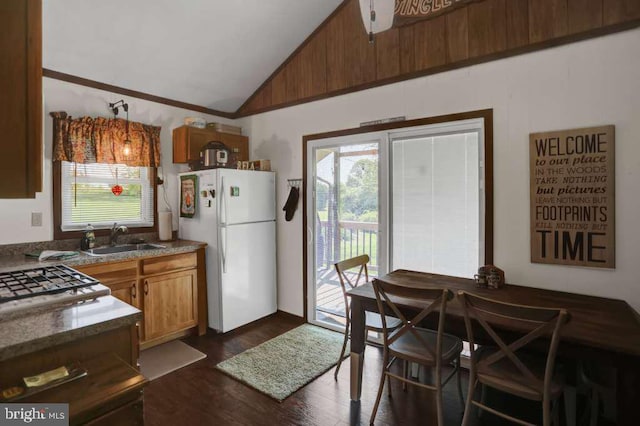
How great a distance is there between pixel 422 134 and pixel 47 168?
3189 mm

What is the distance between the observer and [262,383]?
8.27ft

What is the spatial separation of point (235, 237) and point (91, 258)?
123 centimetres

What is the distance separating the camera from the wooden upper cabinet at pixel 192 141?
361cm

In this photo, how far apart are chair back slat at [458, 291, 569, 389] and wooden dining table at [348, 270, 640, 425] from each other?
2.9 inches

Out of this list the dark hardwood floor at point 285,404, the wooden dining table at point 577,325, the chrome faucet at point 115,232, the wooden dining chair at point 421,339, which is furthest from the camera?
the chrome faucet at point 115,232

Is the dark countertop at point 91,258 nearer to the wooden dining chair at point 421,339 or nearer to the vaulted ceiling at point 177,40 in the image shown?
the vaulted ceiling at point 177,40

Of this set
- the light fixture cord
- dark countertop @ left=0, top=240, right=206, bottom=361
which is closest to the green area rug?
dark countertop @ left=0, top=240, right=206, bottom=361

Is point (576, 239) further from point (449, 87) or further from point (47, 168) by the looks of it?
point (47, 168)

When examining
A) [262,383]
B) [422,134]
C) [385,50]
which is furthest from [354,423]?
[385,50]

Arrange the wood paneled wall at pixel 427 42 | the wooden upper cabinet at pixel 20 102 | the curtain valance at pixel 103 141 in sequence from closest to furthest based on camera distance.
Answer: the wooden upper cabinet at pixel 20 102, the wood paneled wall at pixel 427 42, the curtain valance at pixel 103 141

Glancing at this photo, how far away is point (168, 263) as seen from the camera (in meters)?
3.16

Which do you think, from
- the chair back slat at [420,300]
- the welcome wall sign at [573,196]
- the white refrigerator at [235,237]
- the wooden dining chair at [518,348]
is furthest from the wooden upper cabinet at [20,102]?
the welcome wall sign at [573,196]

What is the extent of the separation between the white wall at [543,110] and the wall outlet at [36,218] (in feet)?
9.52

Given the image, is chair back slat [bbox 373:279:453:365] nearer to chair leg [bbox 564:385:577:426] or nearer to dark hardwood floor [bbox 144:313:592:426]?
dark hardwood floor [bbox 144:313:592:426]
